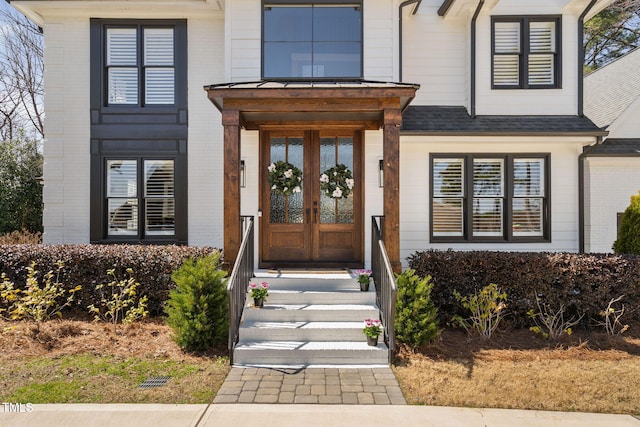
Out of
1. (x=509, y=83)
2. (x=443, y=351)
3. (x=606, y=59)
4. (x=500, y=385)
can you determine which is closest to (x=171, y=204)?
(x=443, y=351)

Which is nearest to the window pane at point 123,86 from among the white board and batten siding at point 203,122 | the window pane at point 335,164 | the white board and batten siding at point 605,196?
the white board and batten siding at point 203,122

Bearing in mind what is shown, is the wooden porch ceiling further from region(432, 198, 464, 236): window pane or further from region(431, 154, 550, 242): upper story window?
region(432, 198, 464, 236): window pane

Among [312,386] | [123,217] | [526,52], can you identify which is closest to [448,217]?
[526,52]

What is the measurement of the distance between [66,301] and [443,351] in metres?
5.68

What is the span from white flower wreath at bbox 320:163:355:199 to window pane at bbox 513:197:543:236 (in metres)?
3.32

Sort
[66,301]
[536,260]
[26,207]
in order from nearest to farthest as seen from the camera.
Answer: [536,260], [66,301], [26,207]

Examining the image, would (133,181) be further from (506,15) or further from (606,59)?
(606,59)

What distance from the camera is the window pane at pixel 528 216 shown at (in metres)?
7.98

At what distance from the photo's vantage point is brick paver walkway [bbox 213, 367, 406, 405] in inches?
158

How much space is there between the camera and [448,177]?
804 centimetres

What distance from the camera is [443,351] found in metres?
5.18

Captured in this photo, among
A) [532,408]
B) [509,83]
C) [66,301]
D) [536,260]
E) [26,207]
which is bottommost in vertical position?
[532,408]

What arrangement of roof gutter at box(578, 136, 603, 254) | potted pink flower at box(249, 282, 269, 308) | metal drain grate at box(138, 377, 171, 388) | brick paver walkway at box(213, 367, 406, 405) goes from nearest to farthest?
brick paver walkway at box(213, 367, 406, 405)
metal drain grate at box(138, 377, 171, 388)
potted pink flower at box(249, 282, 269, 308)
roof gutter at box(578, 136, 603, 254)

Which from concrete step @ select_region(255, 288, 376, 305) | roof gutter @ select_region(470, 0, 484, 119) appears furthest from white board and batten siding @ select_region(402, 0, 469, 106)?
concrete step @ select_region(255, 288, 376, 305)
